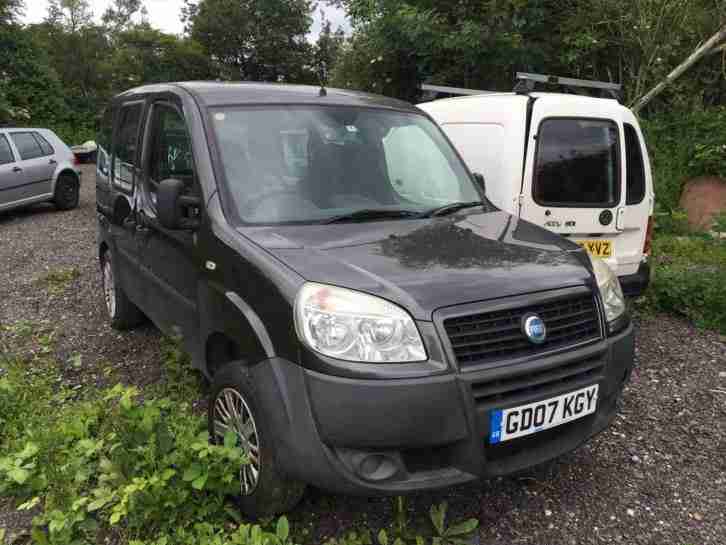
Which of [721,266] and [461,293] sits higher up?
[461,293]

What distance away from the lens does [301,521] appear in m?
2.79

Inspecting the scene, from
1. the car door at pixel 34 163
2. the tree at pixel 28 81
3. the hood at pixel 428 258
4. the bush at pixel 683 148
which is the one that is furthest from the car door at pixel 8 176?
the tree at pixel 28 81

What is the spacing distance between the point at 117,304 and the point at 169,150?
1.85m

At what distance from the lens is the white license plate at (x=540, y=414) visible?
2.35 m

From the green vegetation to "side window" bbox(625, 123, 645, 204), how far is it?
346cm

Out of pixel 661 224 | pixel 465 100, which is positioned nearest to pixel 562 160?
pixel 465 100

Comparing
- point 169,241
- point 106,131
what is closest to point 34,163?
point 106,131

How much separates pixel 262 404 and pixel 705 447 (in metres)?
2.60

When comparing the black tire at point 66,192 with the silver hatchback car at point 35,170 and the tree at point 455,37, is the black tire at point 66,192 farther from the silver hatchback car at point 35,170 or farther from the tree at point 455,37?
the tree at point 455,37

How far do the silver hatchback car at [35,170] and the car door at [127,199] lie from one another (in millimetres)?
6957

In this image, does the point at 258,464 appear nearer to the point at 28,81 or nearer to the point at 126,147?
the point at 126,147

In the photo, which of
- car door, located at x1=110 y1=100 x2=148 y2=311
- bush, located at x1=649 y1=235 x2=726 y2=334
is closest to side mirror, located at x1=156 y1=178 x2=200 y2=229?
car door, located at x1=110 y1=100 x2=148 y2=311

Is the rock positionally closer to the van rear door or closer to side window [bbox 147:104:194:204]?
the van rear door

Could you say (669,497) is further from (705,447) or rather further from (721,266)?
(721,266)
